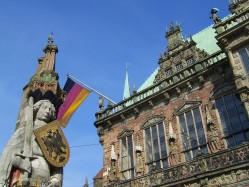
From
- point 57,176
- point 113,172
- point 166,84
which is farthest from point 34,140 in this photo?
point 166,84

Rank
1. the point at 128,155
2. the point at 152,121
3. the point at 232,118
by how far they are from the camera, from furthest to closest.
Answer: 1. the point at 128,155
2. the point at 152,121
3. the point at 232,118

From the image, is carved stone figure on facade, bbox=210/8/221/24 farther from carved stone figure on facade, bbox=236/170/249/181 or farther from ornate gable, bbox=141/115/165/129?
carved stone figure on facade, bbox=236/170/249/181

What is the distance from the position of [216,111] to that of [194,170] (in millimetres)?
3982

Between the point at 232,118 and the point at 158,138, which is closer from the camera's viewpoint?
the point at 232,118

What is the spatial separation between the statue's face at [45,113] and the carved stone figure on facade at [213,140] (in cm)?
Result: 943

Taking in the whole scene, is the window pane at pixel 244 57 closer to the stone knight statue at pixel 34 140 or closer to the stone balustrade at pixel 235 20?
the stone balustrade at pixel 235 20

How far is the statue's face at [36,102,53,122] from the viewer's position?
925 cm

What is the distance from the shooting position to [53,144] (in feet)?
29.8

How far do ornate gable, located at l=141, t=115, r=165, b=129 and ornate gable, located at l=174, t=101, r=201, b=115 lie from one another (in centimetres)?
111

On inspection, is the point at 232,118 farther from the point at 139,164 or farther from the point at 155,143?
the point at 139,164

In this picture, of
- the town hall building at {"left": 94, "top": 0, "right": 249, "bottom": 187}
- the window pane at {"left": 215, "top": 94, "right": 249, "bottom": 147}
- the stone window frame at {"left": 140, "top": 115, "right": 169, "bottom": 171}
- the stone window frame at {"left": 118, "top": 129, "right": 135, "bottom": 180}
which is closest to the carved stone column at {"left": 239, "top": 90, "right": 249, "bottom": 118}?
the town hall building at {"left": 94, "top": 0, "right": 249, "bottom": 187}

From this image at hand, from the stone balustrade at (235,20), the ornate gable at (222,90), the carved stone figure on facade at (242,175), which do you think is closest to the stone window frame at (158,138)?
the ornate gable at (222,90)

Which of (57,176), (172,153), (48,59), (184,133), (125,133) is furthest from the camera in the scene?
(125,133)

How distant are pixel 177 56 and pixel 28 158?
15.6m
